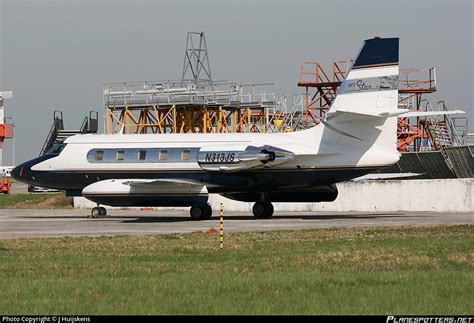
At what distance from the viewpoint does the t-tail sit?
3666 centimetres

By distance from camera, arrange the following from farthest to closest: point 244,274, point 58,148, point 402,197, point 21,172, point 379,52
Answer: point 402,197, point 21,172, point 58,148, point 379,52, point 244,274

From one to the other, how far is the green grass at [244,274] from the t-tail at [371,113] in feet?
34.5

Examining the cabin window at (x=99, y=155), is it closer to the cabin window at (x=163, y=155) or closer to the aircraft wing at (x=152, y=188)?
the aircraft wing at (x=152, y=188)

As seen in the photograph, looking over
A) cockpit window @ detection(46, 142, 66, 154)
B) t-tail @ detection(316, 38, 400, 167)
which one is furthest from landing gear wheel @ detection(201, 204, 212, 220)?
cockpit window @ detection(46, 142, 66, 154)

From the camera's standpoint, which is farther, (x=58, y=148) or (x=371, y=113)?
(x=58, y=148)

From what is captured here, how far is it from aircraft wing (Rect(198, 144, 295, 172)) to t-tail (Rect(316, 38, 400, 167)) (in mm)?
1919

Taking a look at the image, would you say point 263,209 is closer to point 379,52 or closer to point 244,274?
point 379,52

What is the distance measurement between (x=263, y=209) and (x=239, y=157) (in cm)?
323

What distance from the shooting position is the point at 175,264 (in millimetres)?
19109

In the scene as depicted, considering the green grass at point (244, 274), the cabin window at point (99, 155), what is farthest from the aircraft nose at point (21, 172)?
the green grass at point (244, 274)

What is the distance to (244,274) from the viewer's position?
56.1 feet

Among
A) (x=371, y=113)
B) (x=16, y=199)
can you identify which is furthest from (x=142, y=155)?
(x=16, y=199)

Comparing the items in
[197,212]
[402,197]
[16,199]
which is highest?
[197,212]

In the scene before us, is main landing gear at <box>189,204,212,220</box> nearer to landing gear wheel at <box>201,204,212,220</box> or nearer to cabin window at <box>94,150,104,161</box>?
landing gear wheel at <box>201,204,212,220</box>
